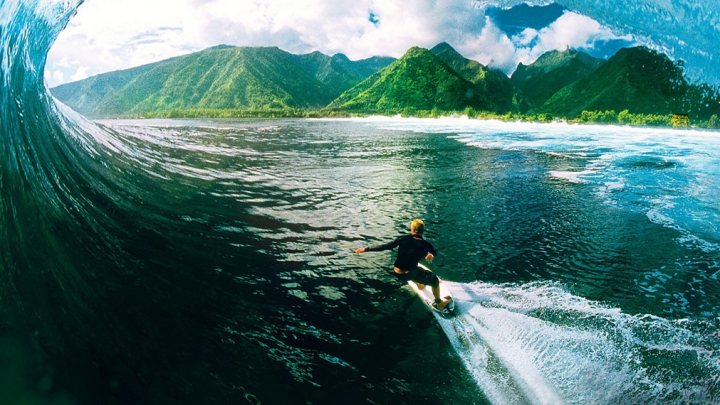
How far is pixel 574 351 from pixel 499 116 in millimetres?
94607

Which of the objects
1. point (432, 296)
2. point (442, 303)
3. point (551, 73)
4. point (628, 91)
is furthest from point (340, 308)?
point (551, 73)

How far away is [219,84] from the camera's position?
128750 mm

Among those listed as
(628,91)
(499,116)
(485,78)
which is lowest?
(499,116)

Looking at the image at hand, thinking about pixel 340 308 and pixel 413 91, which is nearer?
pixel 340 308

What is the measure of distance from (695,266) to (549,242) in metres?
3.24

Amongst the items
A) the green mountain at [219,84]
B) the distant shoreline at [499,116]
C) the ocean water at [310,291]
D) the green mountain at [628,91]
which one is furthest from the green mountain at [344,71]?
the ocean water at [310,291]

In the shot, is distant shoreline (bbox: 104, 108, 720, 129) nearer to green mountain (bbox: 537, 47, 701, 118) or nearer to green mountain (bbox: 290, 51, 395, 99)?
green mountain (bbox: 537, 47, 701, 118)

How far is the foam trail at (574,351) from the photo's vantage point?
502 centimetres

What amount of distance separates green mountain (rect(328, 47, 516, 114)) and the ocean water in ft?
310

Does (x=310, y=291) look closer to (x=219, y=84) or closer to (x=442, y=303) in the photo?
(x=442, y=303)

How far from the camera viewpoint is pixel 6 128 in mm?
8648

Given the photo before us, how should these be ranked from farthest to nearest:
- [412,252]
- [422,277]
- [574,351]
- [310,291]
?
[310,291] → [412,252] → [422,277] → [574,351]

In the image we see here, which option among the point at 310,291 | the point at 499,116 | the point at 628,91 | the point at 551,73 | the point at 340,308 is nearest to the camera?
the point at 340,308

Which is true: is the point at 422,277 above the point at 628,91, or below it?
below
